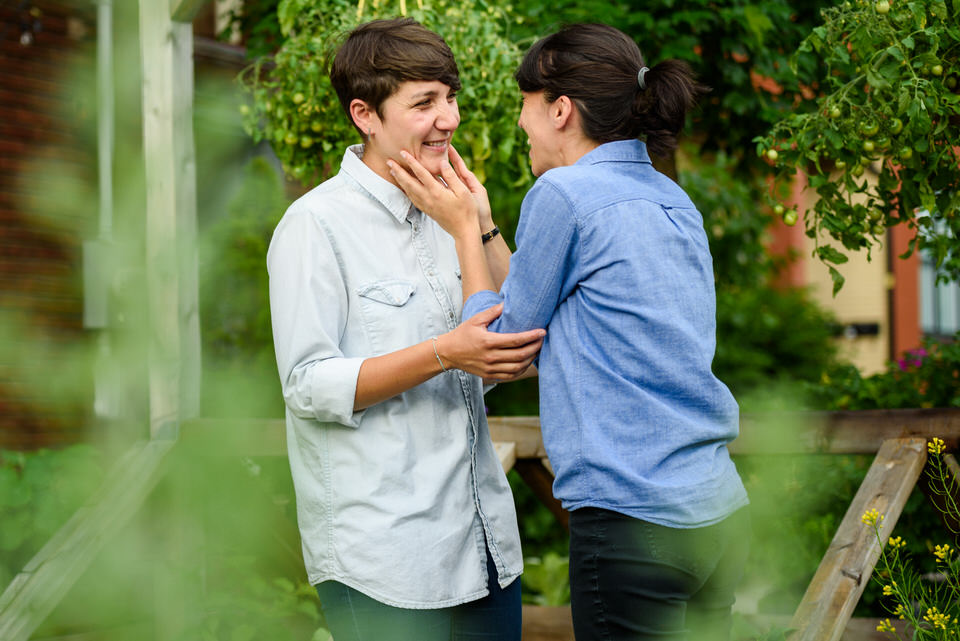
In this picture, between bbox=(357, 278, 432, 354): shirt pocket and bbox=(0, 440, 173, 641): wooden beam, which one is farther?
bbox=(0, 440, 173, 641): wooden beam

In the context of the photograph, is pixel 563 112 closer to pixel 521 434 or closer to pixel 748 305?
pixel 521 434

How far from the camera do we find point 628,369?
1.53 meters

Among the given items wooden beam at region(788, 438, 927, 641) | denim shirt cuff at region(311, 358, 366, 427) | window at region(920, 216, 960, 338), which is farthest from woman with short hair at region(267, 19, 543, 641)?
window at region(920, 216, 960, 338)

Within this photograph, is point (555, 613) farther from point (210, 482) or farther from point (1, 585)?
point (1, 585)

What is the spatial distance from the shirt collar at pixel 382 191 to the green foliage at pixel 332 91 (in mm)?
971

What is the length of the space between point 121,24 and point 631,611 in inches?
169

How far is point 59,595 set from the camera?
2617mm

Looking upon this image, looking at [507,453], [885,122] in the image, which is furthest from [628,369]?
[507,453]

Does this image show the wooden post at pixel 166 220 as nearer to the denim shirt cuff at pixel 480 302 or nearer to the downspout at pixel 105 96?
the denim shirt cuff at pixel 480 302

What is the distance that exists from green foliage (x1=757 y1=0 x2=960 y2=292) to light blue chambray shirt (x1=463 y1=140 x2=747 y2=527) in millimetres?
969

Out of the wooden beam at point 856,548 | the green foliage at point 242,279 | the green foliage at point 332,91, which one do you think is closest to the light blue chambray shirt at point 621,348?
the wooden beam at point 856,548

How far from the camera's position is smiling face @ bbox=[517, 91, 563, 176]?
1.70 m

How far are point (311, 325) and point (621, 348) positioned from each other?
52cm

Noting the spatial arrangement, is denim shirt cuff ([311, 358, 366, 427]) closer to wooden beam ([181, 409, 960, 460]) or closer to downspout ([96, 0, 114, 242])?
wooden beam ([181, 409, 960, 460])
